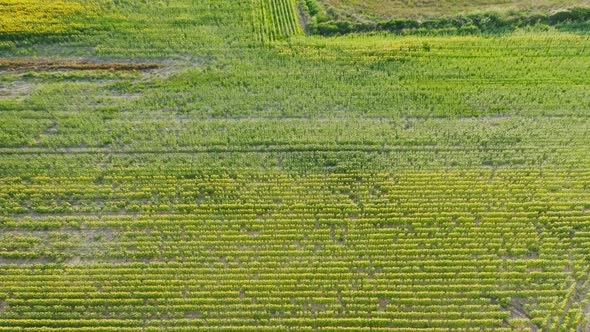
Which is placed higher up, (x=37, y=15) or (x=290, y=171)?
(x=37, y=15)

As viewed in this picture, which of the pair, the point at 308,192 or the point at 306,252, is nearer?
the point at 306,252

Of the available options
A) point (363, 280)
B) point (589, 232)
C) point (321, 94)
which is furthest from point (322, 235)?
point (589, 232)

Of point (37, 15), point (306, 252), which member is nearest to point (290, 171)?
point (306, 252)

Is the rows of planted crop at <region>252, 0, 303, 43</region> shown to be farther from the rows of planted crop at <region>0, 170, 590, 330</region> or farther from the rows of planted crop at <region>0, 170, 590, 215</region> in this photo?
the rows of planted crop at <region>0, 170, 590, 330</region>

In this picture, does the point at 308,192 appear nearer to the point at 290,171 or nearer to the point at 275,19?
the point at 290,171

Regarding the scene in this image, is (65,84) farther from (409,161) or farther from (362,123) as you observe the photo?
(409,161)
